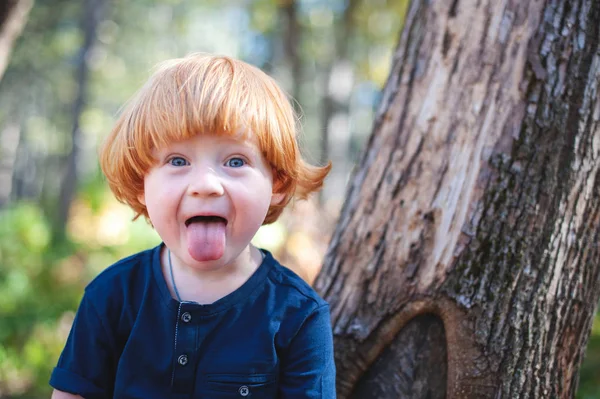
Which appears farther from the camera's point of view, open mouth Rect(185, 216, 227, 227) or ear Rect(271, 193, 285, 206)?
ear Rect(271, 193, 285, 206)

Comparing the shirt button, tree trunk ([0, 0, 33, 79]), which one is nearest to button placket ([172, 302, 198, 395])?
the shirt button

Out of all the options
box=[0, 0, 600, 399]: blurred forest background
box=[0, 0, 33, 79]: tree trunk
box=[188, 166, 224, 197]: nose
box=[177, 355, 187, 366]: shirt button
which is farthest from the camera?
box=[0, 0, 600, 399]: blurred forest background

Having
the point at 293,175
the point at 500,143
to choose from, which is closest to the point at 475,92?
the point at 500,143

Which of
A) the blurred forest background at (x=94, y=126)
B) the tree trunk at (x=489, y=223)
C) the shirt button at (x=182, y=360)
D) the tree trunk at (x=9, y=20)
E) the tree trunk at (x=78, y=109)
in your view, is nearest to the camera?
the shirt button at (x=182, y=360)

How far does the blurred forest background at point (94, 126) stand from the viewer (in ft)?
15.0

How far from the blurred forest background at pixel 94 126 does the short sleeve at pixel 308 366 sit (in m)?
0.56

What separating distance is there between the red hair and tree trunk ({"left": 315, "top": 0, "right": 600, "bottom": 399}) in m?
0.61

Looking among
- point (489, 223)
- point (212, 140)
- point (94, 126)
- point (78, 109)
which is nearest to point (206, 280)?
point (212, 140)

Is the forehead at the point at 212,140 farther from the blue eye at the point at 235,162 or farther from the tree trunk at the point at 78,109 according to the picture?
the tree trunk at the point at 78,109

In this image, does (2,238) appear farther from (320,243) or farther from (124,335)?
(124,335)

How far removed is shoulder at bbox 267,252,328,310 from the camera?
1585 millimetres

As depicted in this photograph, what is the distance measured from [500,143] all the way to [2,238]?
7.51 metres

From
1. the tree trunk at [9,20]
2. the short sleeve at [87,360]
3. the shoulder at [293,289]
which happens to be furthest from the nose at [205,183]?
the tree trunk at [9,20]

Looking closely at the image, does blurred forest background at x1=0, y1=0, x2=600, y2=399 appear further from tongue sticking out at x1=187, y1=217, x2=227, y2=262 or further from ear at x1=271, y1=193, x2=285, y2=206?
tongue sticking out at x1=187, y1=217, x2=227, y2=262
